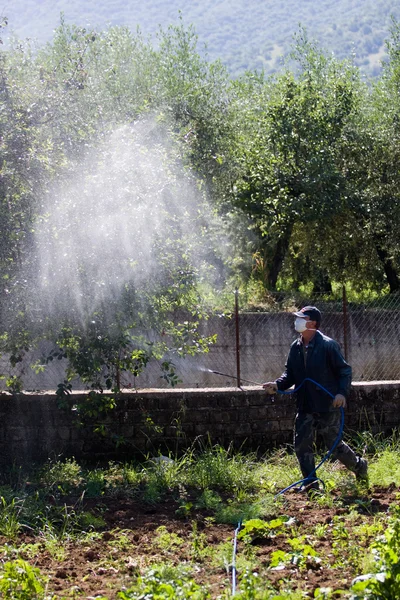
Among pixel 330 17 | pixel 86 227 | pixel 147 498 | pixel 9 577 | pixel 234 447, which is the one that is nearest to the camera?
pixel 9 577

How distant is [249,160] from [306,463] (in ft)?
47.1

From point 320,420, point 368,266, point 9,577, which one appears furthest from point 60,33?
point 9,577

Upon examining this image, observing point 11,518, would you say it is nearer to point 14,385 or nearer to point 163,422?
point 14,385

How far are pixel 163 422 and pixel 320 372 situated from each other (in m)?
2.45

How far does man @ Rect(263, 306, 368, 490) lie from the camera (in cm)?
755

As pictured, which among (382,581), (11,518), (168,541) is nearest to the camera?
(382,581)

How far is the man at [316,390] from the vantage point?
7555mm

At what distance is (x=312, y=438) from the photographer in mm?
7621

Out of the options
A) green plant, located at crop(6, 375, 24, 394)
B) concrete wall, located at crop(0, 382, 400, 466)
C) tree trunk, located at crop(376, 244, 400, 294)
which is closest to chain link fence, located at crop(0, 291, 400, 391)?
tree trunk, located at crop(376, 244, 400, 294)

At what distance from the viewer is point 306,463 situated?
757 cm

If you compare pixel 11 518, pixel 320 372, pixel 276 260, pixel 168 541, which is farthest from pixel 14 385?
pixel 276 260

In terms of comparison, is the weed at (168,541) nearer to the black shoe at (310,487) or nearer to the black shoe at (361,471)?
the black shoe at (310,487)

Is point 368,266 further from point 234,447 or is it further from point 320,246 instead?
point 234,447

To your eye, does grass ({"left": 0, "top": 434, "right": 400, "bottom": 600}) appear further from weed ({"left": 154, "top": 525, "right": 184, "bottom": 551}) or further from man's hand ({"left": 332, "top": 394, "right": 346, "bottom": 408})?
man's hand ({"left": 332, "top": 394, "right": 346, "bottom": 408})
